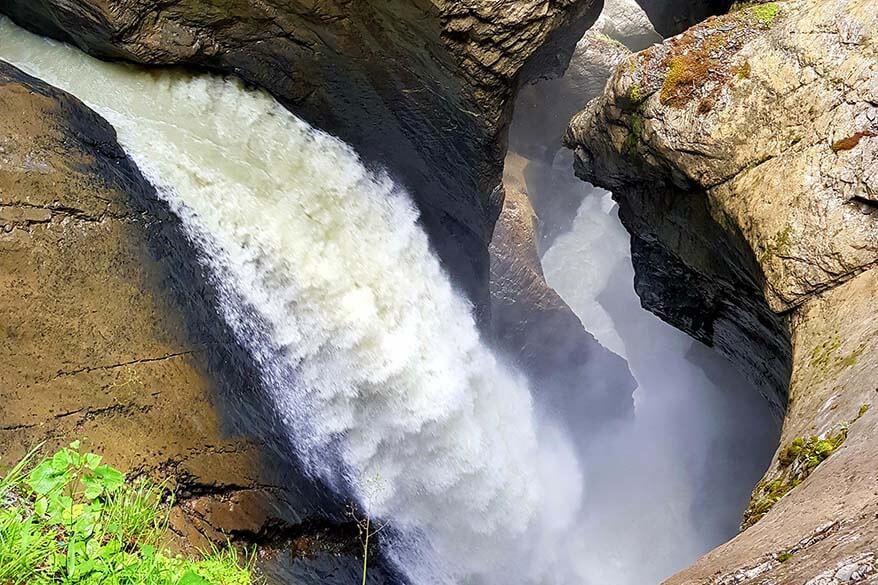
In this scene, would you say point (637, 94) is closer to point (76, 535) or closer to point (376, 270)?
point (376, 270)

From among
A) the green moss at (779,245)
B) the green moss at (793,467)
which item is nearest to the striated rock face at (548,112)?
the green moss at (779,245)

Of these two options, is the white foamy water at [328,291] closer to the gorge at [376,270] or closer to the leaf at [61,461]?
the gorge at [376,270]

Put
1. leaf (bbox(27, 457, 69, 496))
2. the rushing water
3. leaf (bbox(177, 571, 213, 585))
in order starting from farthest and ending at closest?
the rushing water < leaf (bbox(27, 457, 69, 496)) < leaf (bbox(177, 571, 213, 585))

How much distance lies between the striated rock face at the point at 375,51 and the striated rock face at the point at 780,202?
122 centimetres

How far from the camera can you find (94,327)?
17.7ft

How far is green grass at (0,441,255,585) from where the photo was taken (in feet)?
9.64

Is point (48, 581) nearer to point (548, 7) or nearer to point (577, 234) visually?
point (548, 7)

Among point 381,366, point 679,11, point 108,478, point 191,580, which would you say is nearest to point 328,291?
point 381,366

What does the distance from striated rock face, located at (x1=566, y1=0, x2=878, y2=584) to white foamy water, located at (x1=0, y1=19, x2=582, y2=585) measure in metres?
3.00

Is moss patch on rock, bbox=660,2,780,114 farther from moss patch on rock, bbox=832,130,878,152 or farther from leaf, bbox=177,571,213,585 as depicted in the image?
leaf, bbox=177,571,213,585

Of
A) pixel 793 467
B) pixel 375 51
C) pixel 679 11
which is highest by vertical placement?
pixel 679 11

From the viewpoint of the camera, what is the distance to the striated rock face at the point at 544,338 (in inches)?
502

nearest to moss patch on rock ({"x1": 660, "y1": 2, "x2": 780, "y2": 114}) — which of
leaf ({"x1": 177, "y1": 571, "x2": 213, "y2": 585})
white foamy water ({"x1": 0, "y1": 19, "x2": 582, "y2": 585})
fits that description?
white foamy water ({"x1": 0, "y1": 19, "x2": 582, "y2": 585})

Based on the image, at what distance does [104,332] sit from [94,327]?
9 centimetres
